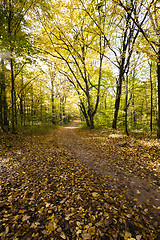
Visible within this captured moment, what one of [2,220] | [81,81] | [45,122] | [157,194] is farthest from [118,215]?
[45,122]

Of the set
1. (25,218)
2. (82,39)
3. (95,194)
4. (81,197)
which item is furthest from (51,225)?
(82,39)

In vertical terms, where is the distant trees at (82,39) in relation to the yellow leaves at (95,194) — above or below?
above

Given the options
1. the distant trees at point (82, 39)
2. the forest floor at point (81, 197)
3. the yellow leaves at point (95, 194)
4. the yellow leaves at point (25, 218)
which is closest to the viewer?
the forest floor at point (81, 197)

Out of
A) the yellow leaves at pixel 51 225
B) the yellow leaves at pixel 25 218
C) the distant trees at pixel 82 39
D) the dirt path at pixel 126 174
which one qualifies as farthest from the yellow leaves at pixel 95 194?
the distant trees at pixel 82 39

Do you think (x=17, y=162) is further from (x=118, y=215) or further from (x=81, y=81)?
(x=81, y=81)

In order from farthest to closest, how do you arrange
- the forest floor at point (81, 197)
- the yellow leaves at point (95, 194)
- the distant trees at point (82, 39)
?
the distant trees at point (82, 39), the yellow leaves at point (95, 194), the forest floor at point (81, 197)

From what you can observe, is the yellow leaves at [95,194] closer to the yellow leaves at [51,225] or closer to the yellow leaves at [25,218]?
the yellow leaves at [51,225]

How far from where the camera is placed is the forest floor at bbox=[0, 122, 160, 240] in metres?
2.14

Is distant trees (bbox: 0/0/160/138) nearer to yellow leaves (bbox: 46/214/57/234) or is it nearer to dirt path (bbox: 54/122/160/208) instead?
dirt path (bbox: 54/122/160/208)

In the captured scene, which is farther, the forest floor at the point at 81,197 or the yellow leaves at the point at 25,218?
the yellow leaves at the point at 25,218

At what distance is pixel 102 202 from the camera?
9.18 ft

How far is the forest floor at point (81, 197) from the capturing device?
7.03ft

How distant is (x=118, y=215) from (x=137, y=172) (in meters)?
2.22

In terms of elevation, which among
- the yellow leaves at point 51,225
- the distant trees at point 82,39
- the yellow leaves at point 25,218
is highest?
the distant trees at point 82,39
